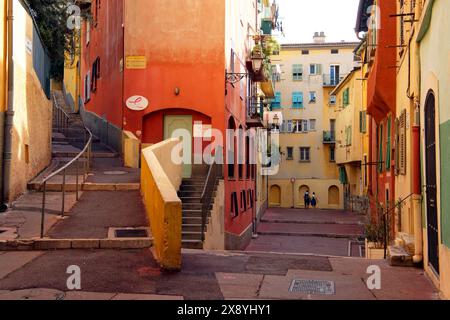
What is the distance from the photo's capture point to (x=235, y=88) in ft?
77.5

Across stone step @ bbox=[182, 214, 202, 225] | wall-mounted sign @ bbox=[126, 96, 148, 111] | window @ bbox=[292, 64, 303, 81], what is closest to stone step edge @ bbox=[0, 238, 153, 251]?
stone step @ bbox=[182, 214, 202, 225]

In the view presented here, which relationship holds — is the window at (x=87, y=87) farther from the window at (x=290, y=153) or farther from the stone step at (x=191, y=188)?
the window at (x=290, y=153)

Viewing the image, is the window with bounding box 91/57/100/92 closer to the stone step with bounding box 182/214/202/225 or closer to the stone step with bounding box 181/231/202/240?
the stone step with bounding box 182/214/202/225

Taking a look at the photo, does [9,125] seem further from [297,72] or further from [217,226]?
[297,72]

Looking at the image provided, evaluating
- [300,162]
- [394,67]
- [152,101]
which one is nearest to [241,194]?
[152,101]

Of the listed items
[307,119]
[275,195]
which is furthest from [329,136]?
[275,195]

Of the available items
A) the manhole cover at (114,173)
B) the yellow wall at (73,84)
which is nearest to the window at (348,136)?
the yellow wall at (73,84)

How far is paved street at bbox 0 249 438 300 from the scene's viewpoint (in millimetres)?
7008

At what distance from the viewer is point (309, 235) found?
28156 millimetres

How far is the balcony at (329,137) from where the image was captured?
51.4 metres

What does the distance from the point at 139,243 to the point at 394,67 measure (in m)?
8.05

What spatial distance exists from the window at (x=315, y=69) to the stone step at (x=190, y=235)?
42311 mm

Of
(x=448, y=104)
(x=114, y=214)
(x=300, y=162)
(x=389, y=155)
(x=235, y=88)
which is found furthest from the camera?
(x=300, y=162)

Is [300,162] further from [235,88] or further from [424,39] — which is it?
[424,39]
